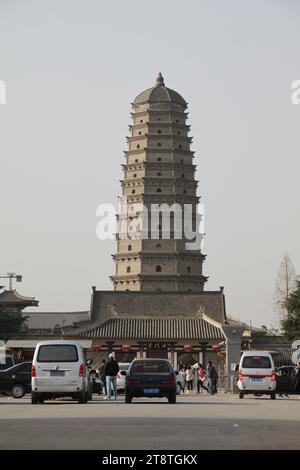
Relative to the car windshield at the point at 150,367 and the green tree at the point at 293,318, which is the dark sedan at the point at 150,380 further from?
the green tree at the point at 293,318

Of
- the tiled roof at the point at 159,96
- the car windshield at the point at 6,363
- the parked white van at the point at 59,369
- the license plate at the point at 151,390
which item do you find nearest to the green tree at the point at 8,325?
the tiled roof at the point at 159,96

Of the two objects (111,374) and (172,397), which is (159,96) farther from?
(172,397)

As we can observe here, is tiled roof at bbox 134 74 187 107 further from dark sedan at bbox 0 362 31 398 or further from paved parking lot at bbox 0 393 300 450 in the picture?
paved parking lot at bbox 0 393 300 450

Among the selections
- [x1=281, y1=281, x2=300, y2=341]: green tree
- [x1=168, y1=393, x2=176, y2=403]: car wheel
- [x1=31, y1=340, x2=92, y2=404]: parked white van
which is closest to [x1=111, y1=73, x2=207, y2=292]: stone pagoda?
[x1=281, y1=281, x2=300, y2=341]: green tree

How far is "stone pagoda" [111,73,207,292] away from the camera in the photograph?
93812 mm

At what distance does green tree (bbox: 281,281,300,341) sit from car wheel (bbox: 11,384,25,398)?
3190cm

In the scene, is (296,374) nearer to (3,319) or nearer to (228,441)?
(228,441)

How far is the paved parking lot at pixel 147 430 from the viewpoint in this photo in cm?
1357

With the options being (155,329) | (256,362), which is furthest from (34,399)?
(155,329)

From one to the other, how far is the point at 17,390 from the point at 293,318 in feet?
107

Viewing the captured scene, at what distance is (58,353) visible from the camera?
2669cm

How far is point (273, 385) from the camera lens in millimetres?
35062

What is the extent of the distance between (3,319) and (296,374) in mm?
40575
